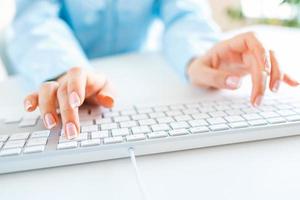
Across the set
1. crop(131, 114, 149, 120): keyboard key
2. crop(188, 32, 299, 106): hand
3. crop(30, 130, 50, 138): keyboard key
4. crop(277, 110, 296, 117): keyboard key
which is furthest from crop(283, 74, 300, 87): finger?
crop(30, 130, 50, 138): keyboard key

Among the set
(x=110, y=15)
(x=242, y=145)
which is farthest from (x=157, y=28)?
(x=242, y=145)

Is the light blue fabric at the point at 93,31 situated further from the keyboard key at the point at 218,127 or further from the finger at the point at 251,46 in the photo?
the keyboard key at the point at 218,127

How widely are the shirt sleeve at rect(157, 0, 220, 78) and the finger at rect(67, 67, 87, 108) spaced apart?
23 centimetres

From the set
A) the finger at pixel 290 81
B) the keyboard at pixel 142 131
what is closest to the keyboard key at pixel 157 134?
the keyboard at pixel 142 131

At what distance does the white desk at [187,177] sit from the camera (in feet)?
0.85

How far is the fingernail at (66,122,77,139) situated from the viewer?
0.33 metres

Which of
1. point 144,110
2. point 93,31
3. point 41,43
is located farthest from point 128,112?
point 93,31

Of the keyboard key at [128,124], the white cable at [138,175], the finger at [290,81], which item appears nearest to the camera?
the white cable at [138,175]

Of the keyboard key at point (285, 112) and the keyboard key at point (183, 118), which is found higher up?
the keyboard key at point (183, 118)

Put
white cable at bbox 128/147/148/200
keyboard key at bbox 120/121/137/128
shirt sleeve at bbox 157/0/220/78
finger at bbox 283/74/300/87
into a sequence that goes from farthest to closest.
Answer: shirt sleeve at bbox 157/0/220/78 → finger at bbox 283/74/300/87 → keyboard key at bbox 120/121/137/128 → white cable at bbox 128/147/148/200

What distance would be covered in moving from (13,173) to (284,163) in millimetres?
225

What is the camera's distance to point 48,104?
382 millimetres

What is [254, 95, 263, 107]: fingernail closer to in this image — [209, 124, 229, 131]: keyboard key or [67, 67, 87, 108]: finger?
[209, 124, 229, 131]: keyboard key

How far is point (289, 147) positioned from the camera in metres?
0.32
